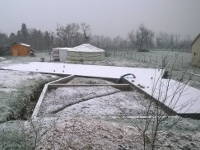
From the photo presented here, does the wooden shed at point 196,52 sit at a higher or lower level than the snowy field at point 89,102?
higher

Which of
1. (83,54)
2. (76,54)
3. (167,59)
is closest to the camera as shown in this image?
(167,59)

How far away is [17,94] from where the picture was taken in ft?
23.9

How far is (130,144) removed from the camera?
3.63 m

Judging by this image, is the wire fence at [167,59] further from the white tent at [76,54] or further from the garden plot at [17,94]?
the white tent at [76,54]

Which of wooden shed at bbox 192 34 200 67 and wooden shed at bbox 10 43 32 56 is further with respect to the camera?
wooden shed at bbox 10 43 32 56

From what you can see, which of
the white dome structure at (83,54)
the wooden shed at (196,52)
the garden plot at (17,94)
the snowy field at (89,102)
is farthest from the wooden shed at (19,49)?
the snowy field at (89,102)

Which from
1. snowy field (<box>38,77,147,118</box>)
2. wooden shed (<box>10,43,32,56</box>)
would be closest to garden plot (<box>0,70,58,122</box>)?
snowy field (<box>38,77,147,118</box>)

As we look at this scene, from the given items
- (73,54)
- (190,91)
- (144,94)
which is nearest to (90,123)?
(144,94)

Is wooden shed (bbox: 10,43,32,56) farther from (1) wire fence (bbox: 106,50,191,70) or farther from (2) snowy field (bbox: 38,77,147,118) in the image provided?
(2) snowy field (bbox: 38,77,147,118)

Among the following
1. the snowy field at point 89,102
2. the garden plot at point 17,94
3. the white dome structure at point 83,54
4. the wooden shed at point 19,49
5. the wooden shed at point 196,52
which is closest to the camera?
the garden plot at point 17,94

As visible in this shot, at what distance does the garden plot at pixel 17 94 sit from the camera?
5.67 metres

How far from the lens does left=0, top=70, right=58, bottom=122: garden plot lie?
5667 millimetres

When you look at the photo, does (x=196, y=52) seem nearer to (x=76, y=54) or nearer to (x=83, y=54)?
(x=83, y=54)

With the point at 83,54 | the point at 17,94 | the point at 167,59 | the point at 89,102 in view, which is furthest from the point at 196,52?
the point at 17,94
